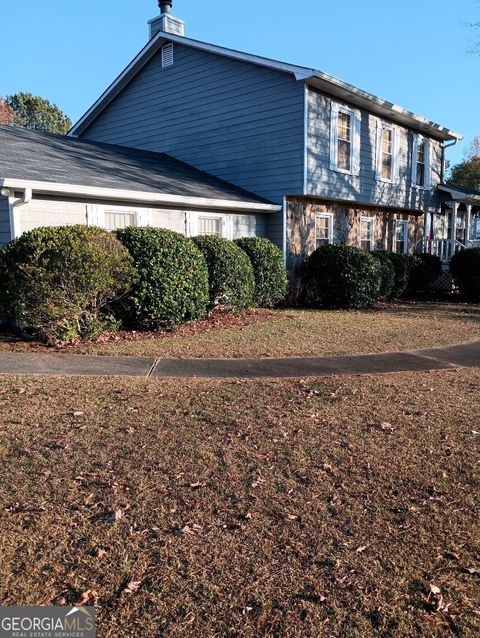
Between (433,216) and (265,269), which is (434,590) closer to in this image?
(265,269)

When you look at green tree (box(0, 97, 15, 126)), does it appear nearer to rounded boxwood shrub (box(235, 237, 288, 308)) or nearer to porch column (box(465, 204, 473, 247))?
porch column (box(465, 204, 473, 247))

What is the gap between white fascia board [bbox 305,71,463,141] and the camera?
48.0 ft

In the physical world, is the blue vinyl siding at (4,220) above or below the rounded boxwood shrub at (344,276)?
above

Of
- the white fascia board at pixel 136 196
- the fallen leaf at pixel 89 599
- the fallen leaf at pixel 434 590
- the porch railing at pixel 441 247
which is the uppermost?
the white fascia board at pixel 136 196

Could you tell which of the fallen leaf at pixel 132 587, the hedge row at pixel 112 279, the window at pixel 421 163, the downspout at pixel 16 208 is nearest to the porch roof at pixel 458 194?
the window at pixel 421 163

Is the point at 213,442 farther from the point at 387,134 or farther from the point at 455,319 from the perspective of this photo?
the point at 387,134

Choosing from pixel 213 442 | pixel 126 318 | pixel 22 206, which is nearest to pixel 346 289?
pixel 126 318

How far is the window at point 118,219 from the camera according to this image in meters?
12.2

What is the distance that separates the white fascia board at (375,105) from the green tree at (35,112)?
47255 millimetres

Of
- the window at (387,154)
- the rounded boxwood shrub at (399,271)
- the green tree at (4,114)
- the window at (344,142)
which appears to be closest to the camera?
the window at (344,142)

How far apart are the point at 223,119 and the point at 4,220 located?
28.4 ft

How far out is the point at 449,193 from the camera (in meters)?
21.2

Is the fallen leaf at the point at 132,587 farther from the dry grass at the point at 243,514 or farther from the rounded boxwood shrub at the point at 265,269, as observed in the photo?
the rounded boxwood shrub at the point at 265,269

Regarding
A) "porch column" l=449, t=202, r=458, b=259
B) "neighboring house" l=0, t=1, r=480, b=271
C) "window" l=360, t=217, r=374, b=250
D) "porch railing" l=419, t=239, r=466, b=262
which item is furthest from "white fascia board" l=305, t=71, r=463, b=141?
"porch railing" l=419, t=239, r=466, b=262
